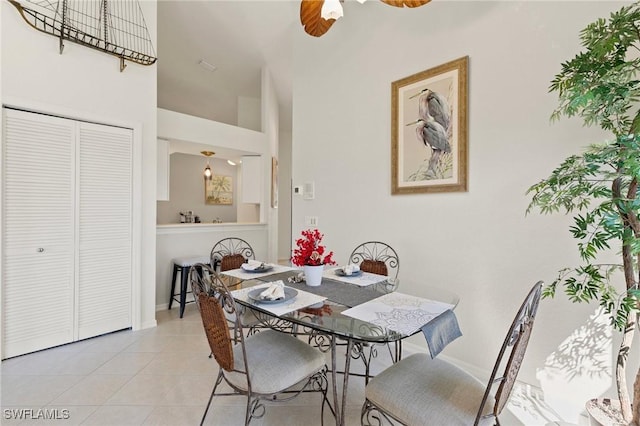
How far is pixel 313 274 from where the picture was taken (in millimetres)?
1874

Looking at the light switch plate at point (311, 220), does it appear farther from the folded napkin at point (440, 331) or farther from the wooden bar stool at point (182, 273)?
the folded napkin at point (440, 331)

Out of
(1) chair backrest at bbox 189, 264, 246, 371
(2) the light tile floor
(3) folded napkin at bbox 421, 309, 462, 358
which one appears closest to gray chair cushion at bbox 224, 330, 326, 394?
(1) chair backrest at bbox 189, 264, 246, 371

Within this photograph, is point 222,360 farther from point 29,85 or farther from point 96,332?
point 29,85

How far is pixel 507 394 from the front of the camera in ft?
3.86

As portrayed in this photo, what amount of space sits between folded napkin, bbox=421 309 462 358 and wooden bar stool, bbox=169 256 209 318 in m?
2.86

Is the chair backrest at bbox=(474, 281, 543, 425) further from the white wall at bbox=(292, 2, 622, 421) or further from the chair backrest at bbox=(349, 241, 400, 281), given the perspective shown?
the chair backrest at bbox=(349, 241, 400, 281)

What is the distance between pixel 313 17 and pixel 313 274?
68.0 inches

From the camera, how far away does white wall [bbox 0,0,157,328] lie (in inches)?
92.9

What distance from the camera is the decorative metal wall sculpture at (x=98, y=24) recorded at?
96.9 inches

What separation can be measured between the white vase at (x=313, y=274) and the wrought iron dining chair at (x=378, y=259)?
71 centimetres

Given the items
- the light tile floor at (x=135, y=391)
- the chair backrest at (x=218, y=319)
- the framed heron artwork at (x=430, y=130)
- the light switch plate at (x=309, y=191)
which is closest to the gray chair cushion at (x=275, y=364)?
the chair backrest at (x=218, y=319)

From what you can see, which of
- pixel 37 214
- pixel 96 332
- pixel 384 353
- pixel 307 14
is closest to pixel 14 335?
pixel 96 332

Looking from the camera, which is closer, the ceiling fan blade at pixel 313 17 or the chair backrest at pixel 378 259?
the ceiling fan blade at pixel 313 17

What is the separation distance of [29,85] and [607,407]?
13.9ft
